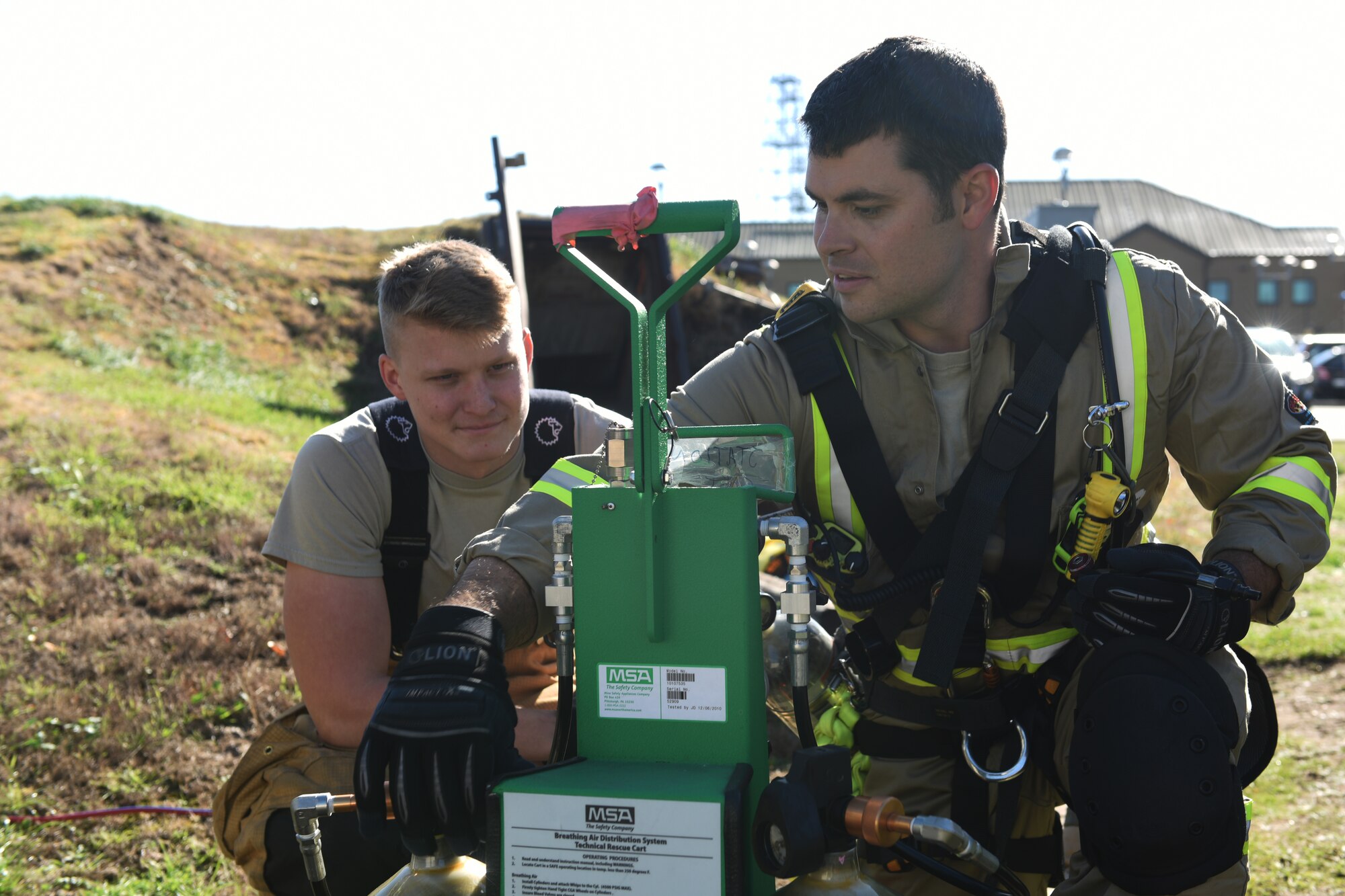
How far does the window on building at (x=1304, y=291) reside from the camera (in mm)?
46438

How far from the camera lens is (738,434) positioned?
1795 mm

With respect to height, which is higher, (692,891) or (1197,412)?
(1197,412)

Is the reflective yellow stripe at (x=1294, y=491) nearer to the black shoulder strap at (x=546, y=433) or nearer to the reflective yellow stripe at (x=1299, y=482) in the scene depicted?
the reflective yellow stripe at (x=1299, y=482)

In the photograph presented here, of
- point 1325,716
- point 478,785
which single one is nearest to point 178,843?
point 478,785

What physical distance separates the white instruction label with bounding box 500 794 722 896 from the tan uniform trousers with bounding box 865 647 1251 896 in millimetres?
995

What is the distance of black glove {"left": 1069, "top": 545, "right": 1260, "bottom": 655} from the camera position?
77.5 inches

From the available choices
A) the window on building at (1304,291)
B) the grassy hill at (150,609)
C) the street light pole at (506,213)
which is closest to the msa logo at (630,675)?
the grassy hill at (150,609)

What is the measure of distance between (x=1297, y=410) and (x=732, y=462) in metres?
1.48

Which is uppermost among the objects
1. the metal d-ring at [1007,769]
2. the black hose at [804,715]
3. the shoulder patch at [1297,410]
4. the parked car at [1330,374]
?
the shoulder patch at [1297,410]

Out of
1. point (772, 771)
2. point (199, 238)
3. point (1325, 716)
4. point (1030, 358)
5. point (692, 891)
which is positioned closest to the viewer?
point (692, 891)

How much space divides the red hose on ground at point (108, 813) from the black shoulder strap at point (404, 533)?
4.46ft

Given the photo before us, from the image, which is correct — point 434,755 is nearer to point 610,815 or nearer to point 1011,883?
point 610,815

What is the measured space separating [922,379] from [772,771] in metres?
1.81

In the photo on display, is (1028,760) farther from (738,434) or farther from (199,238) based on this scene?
(199,238)
